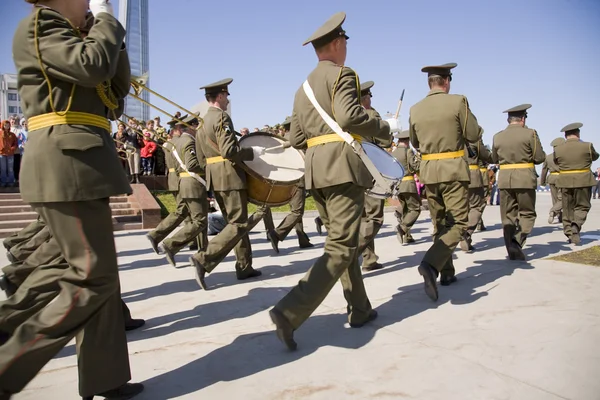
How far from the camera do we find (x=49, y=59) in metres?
2.22

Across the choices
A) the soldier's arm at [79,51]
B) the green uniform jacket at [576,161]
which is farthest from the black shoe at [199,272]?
the green uniform jacket at [576,161]

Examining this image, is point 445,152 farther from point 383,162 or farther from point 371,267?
point 371,267

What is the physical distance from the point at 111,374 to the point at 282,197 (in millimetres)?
3350

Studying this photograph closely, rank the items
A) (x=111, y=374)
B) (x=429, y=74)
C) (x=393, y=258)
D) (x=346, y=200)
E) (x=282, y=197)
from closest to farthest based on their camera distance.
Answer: (x=111, y=374) → (x=346, y=200) → (x=429, y=74) → (x=282, y=197) → (x=393, y=258)

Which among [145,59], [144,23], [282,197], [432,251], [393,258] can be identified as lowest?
[393,258]

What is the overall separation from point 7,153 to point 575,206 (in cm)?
1383

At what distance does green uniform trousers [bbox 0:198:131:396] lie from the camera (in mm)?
2170

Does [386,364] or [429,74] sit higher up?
[429,74]

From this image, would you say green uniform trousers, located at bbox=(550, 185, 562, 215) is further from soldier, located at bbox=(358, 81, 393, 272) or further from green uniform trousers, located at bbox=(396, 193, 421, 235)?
soldier, located at bbox=(358, 81, 393, 272)

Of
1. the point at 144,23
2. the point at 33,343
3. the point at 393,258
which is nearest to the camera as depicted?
the point at 33,343

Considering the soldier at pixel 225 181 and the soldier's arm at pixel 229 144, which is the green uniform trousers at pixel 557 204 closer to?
the soldier at pixel 225 181

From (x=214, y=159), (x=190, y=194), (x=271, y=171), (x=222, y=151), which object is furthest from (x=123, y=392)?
(x=190, y=194)

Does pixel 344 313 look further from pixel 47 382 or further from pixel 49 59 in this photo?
pixel 49 59

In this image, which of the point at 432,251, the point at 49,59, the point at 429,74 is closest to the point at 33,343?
the point at 49,59
